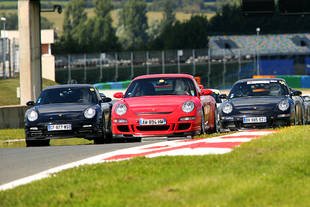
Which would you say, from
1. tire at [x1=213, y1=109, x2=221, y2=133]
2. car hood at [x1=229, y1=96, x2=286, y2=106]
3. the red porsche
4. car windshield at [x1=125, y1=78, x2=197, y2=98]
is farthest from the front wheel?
car hood at [x1=229, y1=96, x2=286, y2=106]

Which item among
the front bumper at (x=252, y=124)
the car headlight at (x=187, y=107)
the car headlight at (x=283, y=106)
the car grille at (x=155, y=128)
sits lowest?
the front bumper at (x=252, y=124)

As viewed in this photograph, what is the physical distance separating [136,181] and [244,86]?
12.6 m

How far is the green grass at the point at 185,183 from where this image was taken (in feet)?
32.2

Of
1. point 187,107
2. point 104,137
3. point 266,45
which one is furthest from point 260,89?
point 266,45

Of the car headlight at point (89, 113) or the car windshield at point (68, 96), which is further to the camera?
the car windshield at point (68, 96)

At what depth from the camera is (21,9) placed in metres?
39.7

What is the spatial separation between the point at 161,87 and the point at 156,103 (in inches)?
49.1

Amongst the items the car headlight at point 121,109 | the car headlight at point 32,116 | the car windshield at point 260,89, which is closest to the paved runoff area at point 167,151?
the car headlight at point 121,109

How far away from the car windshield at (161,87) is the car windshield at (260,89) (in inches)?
104

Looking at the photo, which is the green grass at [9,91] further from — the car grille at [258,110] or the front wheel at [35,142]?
the car grille at [258,110]

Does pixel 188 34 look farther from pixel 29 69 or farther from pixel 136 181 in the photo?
pixel 136 181

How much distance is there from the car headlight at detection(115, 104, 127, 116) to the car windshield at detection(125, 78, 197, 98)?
0.72 metres

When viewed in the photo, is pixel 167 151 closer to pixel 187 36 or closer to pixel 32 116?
pixel 32 116

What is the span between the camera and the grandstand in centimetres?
12438
